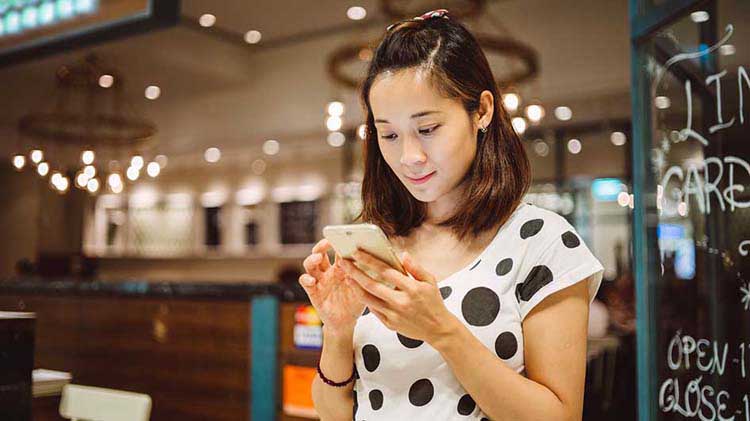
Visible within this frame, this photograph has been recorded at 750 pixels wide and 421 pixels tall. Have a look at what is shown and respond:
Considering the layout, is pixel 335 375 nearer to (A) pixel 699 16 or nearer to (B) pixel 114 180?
(A) pixel 699 16

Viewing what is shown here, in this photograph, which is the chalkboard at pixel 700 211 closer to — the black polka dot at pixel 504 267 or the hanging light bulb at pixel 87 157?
the black polka dot at pixel 504 267

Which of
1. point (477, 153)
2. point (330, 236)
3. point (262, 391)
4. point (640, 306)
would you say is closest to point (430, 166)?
point (477, 153)

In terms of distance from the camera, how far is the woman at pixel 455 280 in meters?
1.03

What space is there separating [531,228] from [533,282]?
101mm

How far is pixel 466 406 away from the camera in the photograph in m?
1.12

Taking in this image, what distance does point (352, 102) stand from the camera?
805 centimetres

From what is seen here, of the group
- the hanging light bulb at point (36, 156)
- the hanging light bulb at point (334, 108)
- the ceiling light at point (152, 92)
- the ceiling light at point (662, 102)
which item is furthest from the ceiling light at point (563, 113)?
the hanging light bulb at point (36, 156)

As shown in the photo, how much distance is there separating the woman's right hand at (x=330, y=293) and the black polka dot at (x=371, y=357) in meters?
0.04

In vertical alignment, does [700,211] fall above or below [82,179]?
below

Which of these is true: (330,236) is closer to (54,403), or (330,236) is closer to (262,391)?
(54,403)

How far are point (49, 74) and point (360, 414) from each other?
6947mm

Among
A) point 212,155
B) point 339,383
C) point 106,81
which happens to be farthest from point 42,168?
point 339,383

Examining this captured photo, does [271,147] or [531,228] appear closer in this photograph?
[531,228]

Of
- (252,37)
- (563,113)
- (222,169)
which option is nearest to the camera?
(252,37)
